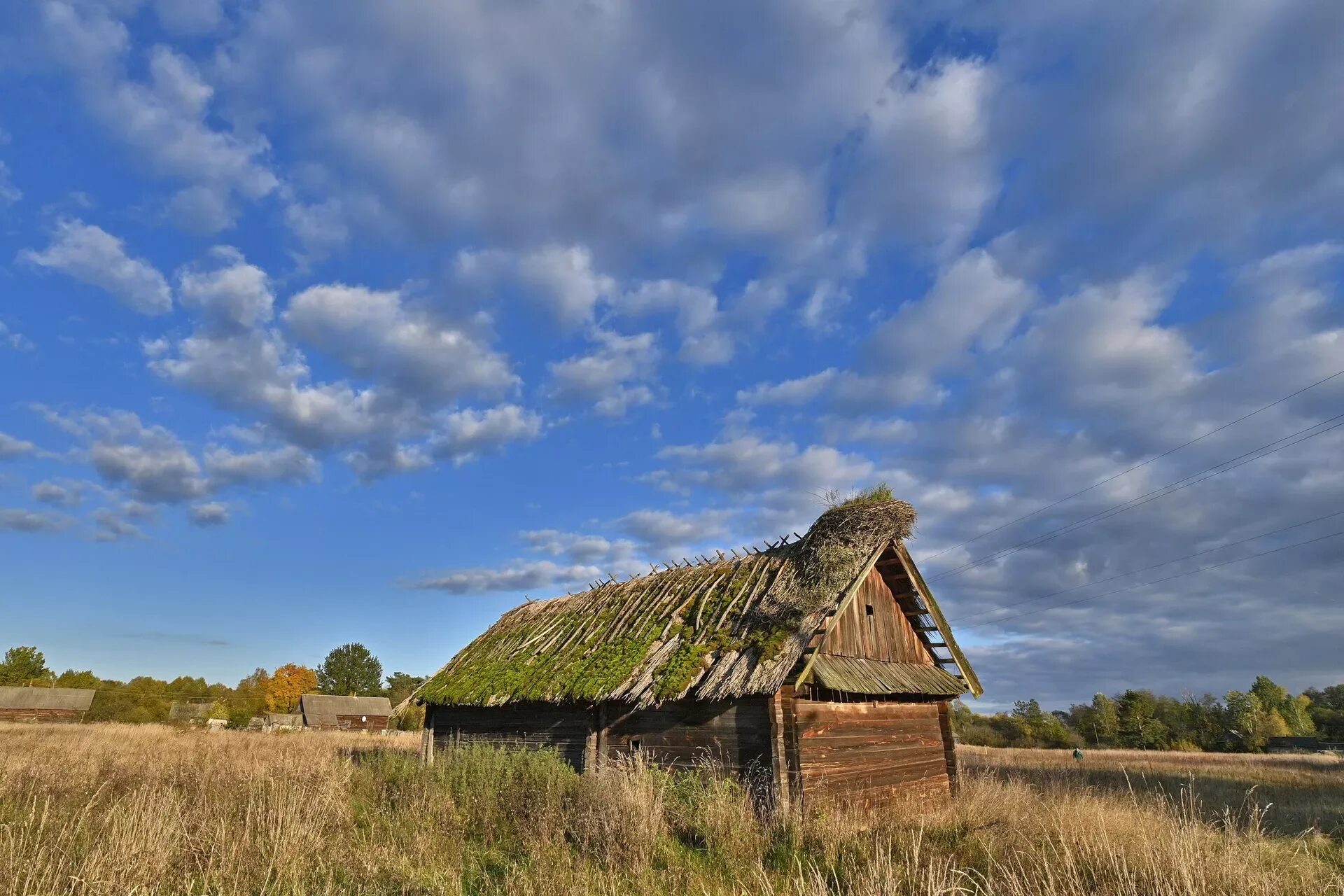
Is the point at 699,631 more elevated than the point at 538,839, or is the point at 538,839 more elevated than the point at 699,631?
the point at 699,631

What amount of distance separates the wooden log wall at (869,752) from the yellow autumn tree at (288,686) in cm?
10293

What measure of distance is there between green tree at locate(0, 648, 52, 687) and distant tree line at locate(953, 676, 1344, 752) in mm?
97227

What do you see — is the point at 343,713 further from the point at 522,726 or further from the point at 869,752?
the point at 869,752

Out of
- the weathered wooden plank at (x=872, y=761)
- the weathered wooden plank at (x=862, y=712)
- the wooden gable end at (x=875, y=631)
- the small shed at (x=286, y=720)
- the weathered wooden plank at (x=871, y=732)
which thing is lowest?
the small shed at (x=286, y=720)

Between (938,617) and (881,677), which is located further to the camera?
(938,617)

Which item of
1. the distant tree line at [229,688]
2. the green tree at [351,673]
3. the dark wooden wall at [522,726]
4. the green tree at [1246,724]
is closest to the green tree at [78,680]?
the distant tree line at [229,688]

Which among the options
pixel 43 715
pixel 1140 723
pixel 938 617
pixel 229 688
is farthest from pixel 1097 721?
pixel 229 688

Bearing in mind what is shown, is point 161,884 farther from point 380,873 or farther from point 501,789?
point 501,789

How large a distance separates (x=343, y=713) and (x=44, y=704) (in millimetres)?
26895

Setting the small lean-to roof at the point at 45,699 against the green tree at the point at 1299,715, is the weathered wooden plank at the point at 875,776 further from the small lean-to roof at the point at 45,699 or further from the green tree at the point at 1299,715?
the green tree at the point at 1299,715

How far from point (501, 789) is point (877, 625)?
31.1 ft

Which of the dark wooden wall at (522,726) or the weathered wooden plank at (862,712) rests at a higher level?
the weathered wooden plank at (862,712)

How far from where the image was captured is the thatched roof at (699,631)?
13656mm

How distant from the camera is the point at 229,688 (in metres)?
106
